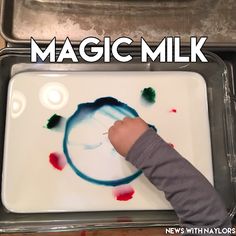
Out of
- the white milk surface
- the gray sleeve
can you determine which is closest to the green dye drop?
the white milk surface

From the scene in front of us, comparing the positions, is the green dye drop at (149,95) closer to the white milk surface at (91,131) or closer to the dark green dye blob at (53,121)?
the white milk surface at (91,131)

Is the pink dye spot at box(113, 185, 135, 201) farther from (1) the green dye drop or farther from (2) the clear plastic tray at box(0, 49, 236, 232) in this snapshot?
(1) the green dye drop

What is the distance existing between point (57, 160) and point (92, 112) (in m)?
0.11

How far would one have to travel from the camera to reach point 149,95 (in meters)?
0.72

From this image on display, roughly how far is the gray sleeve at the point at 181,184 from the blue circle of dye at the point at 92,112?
9cm

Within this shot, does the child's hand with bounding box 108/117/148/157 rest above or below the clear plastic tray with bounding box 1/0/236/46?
below

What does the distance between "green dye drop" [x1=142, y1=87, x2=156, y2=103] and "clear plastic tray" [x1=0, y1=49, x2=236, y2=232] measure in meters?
0.06

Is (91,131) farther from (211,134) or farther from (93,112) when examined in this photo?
(211,134)

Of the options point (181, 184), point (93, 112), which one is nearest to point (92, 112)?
point (93, 112)

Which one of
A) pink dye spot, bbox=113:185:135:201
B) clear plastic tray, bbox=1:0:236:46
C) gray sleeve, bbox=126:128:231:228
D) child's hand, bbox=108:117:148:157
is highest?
clear plastic tray, bbox=1:0:236:46

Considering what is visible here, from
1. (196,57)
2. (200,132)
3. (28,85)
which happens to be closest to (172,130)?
(200,132)

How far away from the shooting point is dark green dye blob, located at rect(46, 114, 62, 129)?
2.28 ft

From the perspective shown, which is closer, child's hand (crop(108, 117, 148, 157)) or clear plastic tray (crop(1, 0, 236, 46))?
child's hand (crop(108, 117, 148, 157))

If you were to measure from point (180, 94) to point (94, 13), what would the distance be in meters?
0.24
